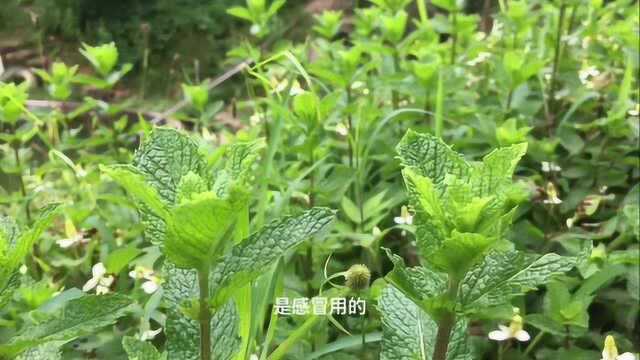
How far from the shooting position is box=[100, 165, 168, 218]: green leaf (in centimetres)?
51

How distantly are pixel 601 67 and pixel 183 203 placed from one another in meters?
1.10

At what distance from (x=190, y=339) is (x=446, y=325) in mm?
190

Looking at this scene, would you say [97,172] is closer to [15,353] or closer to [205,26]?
[15,353]

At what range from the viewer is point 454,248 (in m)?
0.53

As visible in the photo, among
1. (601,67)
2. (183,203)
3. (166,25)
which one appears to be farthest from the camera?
(166,25)

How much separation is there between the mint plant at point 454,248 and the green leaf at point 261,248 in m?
0.06

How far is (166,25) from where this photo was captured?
10.7ft

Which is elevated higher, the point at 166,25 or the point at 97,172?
the point at 166,25

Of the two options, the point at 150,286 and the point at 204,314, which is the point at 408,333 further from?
the point at 150,286

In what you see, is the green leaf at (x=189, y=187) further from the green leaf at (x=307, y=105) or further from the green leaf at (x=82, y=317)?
the green leaf at (x=307, y=105)

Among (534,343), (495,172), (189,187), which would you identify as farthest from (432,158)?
(534,343)

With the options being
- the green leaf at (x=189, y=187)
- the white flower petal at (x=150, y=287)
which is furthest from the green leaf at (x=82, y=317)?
the white flower petal at (x=150, y=287)

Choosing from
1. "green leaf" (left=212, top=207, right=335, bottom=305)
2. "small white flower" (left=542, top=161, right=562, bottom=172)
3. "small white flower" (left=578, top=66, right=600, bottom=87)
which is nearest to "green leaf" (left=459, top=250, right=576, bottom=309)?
"green leaf" (left=212, top=207, right=335, bottom=305)

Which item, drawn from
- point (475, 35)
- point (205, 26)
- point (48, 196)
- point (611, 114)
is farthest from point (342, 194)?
point (205, 26)
